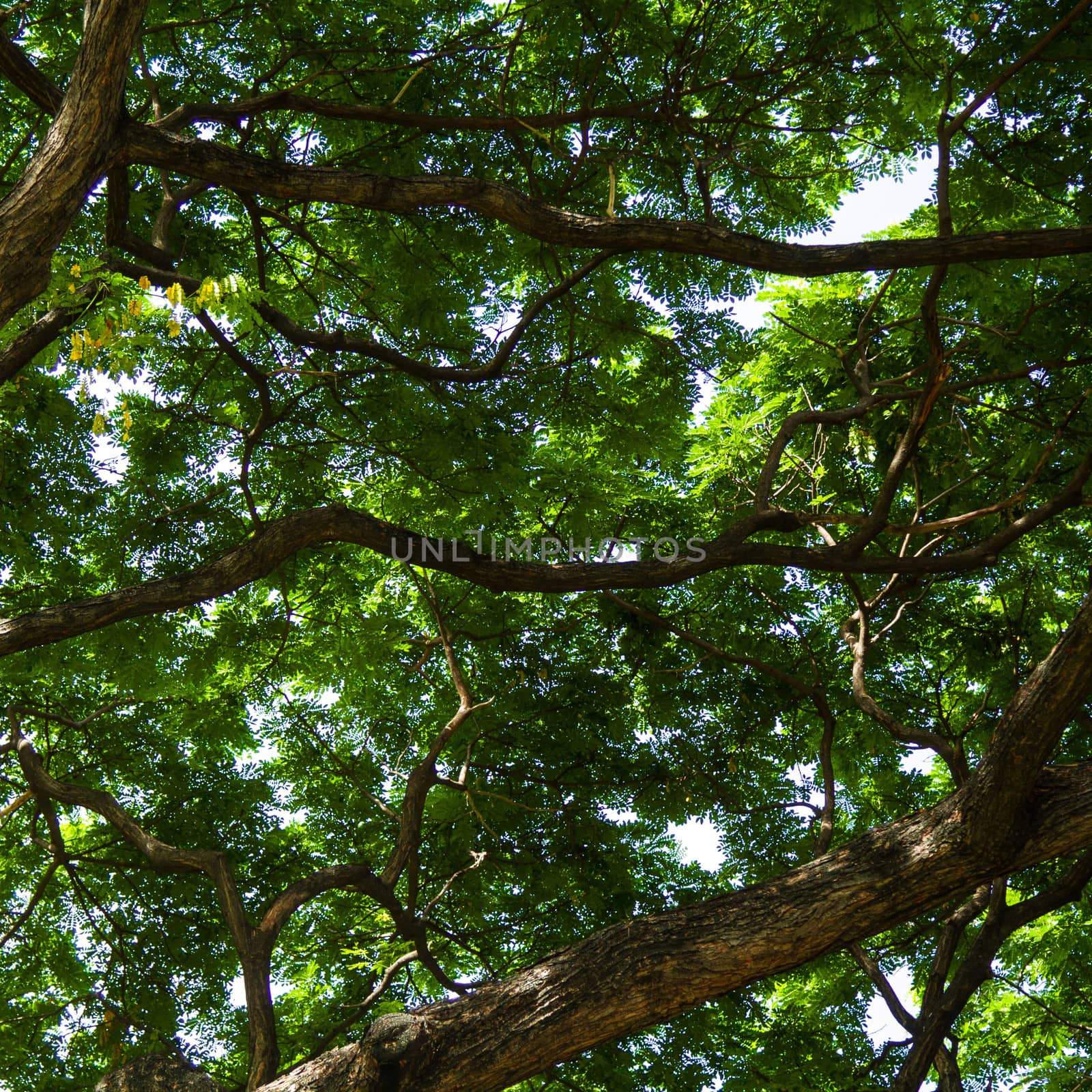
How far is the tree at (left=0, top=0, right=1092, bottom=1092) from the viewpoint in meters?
5.28

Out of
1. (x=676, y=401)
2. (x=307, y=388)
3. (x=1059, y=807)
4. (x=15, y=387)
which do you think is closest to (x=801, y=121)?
(x=676, y=401)

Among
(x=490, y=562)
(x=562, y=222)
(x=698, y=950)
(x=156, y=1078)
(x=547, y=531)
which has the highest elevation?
(x=547, y=531)

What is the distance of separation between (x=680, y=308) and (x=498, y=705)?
9.93 feet

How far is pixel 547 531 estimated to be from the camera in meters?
7.54


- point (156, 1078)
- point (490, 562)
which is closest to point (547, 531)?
point (490, 562)

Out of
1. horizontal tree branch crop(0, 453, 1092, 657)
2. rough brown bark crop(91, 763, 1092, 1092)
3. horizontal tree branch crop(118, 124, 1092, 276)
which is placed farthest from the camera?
horizontal tree branch crop(0, 453, 1092, 657)

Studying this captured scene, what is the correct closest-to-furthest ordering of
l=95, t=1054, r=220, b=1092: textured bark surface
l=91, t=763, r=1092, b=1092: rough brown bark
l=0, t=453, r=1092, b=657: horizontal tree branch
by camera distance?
l=95, t=1054, r=220, b=1092: textured bark surface → l=91, t=763, r=1092, b=1092: rough brown bark → l=0, t=453, r=1092, b=657: horizontal tree branch

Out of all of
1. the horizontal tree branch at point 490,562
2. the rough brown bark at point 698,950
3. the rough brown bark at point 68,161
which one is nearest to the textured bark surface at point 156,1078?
the rough brown bark at point 698,950

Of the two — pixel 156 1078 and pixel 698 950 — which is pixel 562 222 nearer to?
pixel 698 950

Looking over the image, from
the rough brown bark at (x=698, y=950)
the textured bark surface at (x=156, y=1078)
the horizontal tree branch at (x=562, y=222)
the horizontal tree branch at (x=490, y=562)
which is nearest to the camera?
the textured bark surface at (x=156, y=1078)

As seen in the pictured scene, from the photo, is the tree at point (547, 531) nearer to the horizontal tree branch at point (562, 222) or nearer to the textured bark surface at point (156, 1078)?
the horizontal tree branch at point (562, 222)

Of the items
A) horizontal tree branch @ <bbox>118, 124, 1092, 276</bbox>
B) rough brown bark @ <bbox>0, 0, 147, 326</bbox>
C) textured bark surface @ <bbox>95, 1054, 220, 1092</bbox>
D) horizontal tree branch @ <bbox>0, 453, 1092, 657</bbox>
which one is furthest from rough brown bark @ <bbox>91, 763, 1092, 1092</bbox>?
rough brown bark @ <bbox>0, 0, 147, 326</bbox>

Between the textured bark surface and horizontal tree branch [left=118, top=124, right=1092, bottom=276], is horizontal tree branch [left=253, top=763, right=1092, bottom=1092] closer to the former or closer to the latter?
the textured bark surface

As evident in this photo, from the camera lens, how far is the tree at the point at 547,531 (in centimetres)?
528
